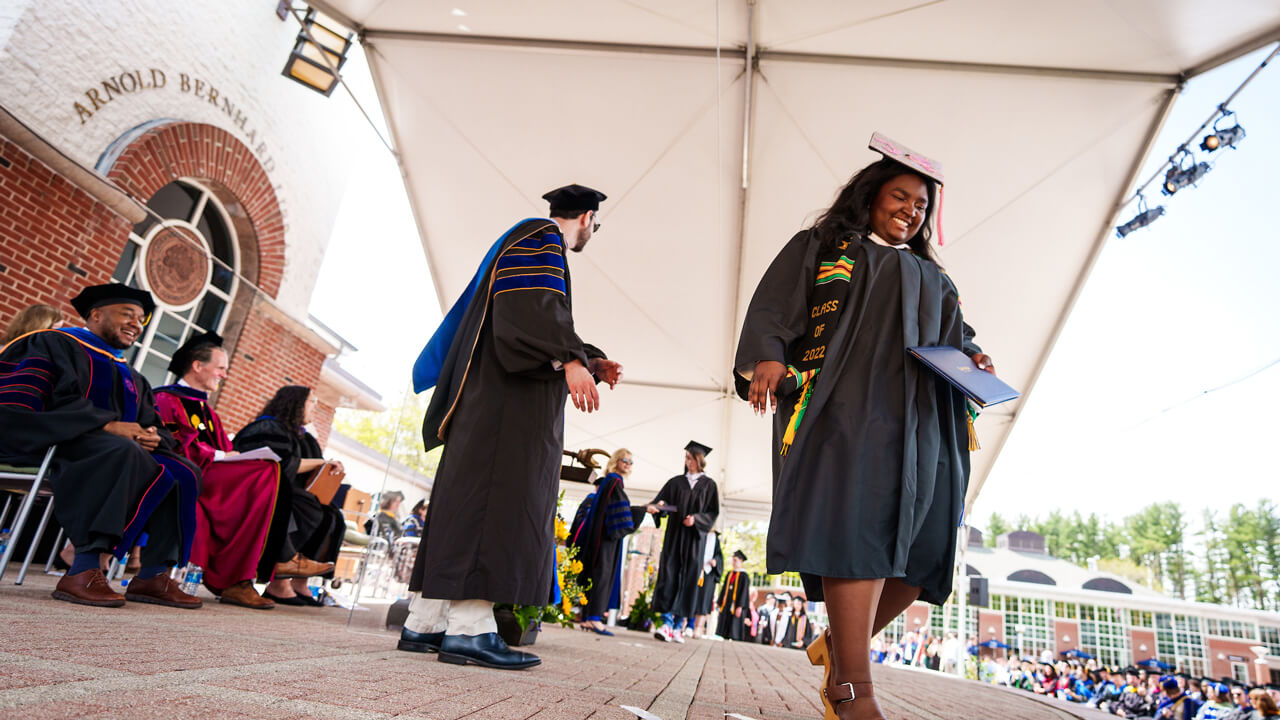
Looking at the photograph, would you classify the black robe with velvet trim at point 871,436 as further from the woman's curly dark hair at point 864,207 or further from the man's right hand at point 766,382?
the woman's curly dark hair at point 864,207

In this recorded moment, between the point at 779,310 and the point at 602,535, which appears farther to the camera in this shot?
the point at 602,535

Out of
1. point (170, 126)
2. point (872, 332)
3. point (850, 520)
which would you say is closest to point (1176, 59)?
point (872, 332)

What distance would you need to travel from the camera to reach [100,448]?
3.06 metres

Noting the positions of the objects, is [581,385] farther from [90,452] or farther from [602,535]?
[602,535]

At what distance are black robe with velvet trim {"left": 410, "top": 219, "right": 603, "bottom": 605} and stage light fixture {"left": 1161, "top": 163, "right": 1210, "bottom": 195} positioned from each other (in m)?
6.55

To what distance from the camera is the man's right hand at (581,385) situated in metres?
2.41

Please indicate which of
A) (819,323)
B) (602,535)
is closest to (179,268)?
(602,535)

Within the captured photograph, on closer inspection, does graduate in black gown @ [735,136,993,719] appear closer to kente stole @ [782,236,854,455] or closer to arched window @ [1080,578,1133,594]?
kente stole @ [782,236,854,455]

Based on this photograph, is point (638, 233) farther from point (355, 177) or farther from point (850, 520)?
point (850, 520)

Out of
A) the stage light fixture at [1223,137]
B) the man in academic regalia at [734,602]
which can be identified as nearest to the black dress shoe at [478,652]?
the stage light fixture at [1223,137]

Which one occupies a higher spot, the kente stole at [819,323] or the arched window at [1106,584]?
the arched window at [1106,584]

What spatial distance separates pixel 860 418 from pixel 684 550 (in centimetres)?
732

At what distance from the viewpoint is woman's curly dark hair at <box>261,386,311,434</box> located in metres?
4.70

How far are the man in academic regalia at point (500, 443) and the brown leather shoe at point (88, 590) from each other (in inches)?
47.8
